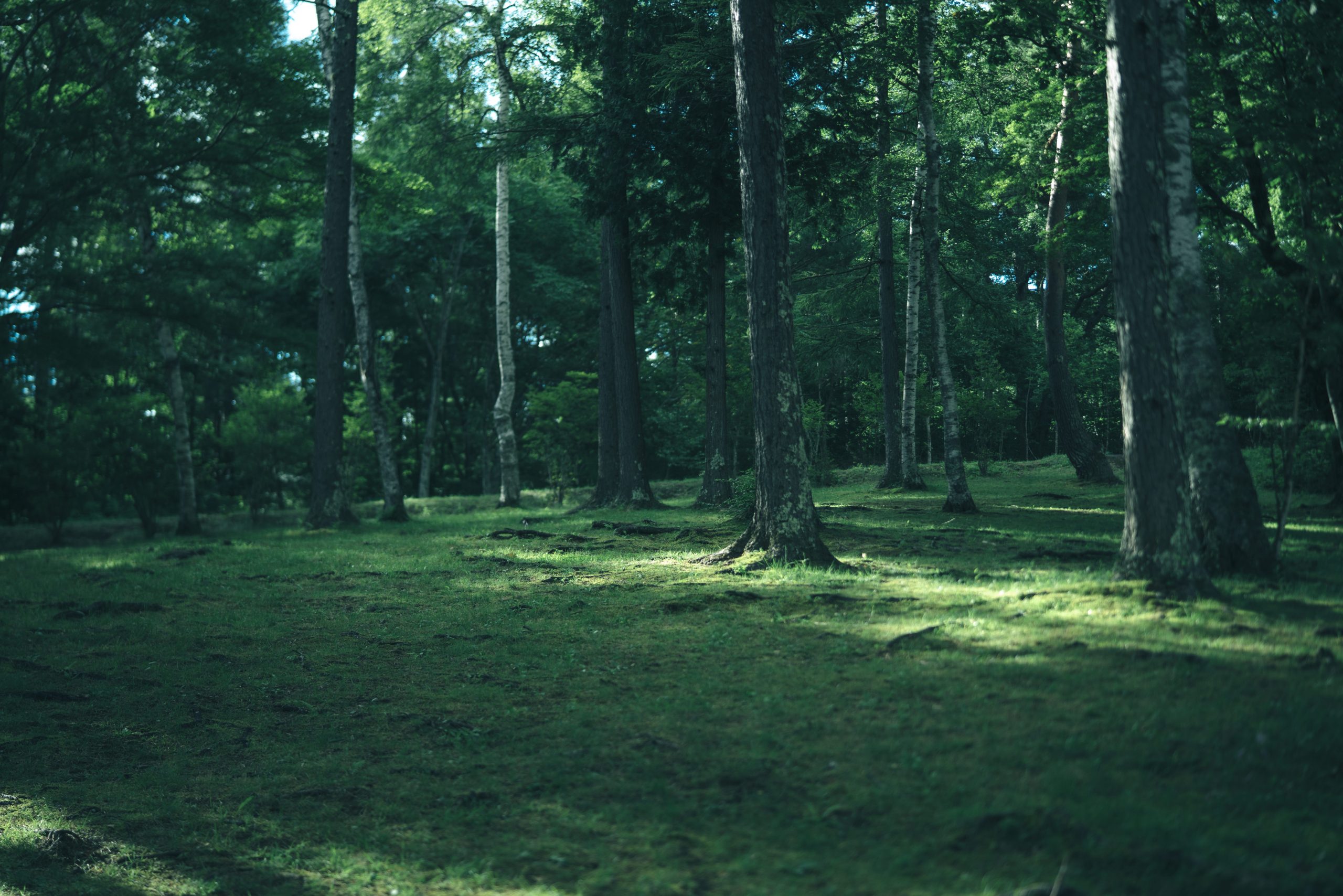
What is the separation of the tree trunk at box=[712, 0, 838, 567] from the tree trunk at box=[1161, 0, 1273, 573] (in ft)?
11.7

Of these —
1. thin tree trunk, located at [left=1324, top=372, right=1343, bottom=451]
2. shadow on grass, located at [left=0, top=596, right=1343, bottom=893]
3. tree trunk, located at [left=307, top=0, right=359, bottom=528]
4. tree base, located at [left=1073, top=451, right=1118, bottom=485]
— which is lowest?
shadow on grass, located at [left=0, top=596, right=1343, bottom=893]

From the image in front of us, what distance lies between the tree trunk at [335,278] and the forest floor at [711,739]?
359 inches

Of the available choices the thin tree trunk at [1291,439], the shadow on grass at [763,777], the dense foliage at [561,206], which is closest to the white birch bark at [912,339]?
the dense foliage at [561,206]

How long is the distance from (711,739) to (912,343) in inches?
587

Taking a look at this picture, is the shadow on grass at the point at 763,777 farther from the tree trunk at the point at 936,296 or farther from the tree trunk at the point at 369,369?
the tree trunk at the point at 369,369

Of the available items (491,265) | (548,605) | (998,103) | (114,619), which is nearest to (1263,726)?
(548,605)

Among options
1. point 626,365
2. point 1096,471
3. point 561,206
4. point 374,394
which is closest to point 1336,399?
point 1096,471

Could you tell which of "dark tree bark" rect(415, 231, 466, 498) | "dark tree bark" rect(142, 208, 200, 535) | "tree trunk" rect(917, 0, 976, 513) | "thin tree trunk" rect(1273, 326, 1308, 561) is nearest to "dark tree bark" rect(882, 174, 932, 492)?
"tree trunk" rect(917, 0, 976, 513)

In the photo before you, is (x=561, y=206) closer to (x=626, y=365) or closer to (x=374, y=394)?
(x=374, y=394)

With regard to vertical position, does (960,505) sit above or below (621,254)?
below

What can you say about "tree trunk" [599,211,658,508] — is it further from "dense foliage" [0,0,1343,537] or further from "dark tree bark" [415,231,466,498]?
"dark tree bark" [415,231,466,498]

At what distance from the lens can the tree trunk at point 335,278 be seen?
61.3 ft

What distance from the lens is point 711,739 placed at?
540 centimetres

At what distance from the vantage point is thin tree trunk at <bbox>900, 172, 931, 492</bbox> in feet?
58.2
